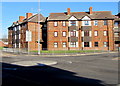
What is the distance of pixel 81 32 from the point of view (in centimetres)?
4288

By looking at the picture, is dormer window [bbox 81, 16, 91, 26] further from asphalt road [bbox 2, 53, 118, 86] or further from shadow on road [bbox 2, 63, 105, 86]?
shadow on road [bbox 2, 63, 105, 86]

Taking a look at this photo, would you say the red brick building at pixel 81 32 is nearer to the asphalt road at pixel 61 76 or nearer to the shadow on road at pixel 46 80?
the asphalt road at pixel 61 76

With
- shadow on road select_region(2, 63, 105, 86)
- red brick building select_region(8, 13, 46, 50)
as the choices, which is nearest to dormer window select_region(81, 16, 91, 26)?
red brick building select_region(8, 13, 46, 50)

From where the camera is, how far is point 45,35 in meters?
47.2

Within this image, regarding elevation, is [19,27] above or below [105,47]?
above

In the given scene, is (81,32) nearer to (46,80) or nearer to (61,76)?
(61,76)

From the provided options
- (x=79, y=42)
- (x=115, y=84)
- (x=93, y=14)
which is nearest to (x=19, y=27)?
(x=79, y=42)

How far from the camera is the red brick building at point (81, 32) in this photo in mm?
42156

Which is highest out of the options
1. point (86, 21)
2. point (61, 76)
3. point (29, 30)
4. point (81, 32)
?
point (86, 21)

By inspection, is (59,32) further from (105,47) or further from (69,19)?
(105,47)

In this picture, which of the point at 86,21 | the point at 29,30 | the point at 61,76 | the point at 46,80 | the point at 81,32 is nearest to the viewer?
the point at 46,80

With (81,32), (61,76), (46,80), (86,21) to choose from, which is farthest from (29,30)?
(46,80)

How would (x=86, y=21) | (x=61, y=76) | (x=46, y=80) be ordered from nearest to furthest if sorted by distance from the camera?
(x=46, y=80) → (x=61, y=76) → (x=86, y=21)

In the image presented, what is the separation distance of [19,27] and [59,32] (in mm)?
16370
